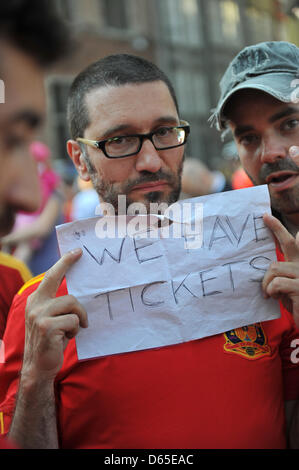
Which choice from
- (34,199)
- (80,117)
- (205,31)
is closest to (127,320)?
(34,199)

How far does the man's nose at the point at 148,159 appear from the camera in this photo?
1650 millimetres

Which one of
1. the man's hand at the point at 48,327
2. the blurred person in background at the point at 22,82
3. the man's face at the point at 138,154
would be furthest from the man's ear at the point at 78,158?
the blurred person in background at the point at 22,82

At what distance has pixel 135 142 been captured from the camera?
1.69 m

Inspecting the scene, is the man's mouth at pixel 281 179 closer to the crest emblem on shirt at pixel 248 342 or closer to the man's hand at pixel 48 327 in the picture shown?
the crest emblem on shirt at pixel 248 342

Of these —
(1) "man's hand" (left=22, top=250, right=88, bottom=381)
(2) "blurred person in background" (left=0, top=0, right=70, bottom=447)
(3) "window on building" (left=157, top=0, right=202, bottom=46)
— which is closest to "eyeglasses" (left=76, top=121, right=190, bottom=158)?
(1) "man's hand" (left=22, top=250, right=88, bottom=381)

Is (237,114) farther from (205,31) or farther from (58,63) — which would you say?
(205,31)

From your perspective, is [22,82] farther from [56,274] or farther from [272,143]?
[272,143]

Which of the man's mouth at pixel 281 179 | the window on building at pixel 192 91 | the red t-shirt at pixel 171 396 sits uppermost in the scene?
the window on building at pixel 192 91

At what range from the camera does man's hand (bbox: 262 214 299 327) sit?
1.46 m

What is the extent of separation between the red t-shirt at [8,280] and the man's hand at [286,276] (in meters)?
0.98

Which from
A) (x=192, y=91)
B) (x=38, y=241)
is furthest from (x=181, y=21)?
(x=38, y=241)

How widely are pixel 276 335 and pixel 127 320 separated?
0.50m
